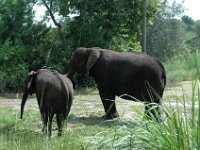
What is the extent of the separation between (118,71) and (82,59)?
2.95 ft

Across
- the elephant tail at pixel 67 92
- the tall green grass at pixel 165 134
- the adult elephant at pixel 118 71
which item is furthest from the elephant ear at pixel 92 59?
the tall green grass at pixel 165 134

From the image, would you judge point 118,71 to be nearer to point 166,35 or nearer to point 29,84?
point 29,84

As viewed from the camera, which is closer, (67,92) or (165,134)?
(165,134)

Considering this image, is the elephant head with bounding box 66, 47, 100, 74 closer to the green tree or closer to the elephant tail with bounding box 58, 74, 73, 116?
the elephant tail with bounding box 58, 74, 73, 116

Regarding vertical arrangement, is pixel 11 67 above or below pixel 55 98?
below

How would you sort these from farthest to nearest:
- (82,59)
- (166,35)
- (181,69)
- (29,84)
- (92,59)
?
(166,35), (181,69), (82,59), (92,59), (29,84)

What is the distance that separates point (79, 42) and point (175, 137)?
1381 cm

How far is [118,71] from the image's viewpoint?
10547mm

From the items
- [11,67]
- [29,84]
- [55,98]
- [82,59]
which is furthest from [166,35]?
[55,98]

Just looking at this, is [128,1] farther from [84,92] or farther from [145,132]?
[145,132]

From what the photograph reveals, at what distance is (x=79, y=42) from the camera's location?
A: 17812mm

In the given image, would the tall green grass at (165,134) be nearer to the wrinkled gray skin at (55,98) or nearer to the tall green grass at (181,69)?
the wrinkled gray skin at (55,98)

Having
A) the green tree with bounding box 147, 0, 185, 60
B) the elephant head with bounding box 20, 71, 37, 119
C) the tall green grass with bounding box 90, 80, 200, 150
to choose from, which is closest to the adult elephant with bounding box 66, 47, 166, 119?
the elephant head with bounding box 20, 71, 37, 119

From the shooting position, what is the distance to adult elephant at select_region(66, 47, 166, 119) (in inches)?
403
